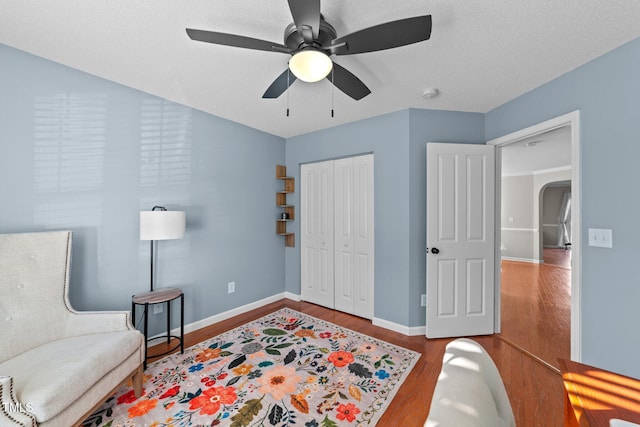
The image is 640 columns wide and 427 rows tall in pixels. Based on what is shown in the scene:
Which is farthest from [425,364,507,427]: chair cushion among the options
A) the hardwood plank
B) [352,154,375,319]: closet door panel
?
[352,154,375,319]: closet door panel

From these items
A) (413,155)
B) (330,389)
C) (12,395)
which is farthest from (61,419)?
(413,155)

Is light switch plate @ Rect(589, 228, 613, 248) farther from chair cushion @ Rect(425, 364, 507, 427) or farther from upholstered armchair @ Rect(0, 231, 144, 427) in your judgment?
upholstered armchair @ Rect(0, 231, 144, 427)

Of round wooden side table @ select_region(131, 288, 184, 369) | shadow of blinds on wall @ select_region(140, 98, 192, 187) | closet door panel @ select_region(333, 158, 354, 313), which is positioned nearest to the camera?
round wooden side table @ select_region(131, 288, 184, 369)

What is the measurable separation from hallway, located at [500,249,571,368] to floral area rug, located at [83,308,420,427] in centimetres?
127

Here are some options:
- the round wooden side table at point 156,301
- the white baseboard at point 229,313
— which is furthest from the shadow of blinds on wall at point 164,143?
the white baseboard at point 229,313

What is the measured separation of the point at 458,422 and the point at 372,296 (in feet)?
8.87

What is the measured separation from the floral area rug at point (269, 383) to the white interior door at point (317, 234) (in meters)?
0.92

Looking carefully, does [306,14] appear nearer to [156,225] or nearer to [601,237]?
[156,225]

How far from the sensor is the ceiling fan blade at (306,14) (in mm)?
1136

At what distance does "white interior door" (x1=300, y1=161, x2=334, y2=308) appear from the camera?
11.6ft

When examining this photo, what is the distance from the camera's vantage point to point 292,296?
3.90m

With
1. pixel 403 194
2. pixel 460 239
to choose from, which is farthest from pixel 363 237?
pixel 460 239

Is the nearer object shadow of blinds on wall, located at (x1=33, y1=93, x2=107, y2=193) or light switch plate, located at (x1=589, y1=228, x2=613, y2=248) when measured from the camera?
light switch plate, located at (x1=589, y1=228, x2=613, y2=248)

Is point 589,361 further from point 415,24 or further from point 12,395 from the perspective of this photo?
point 12,395
